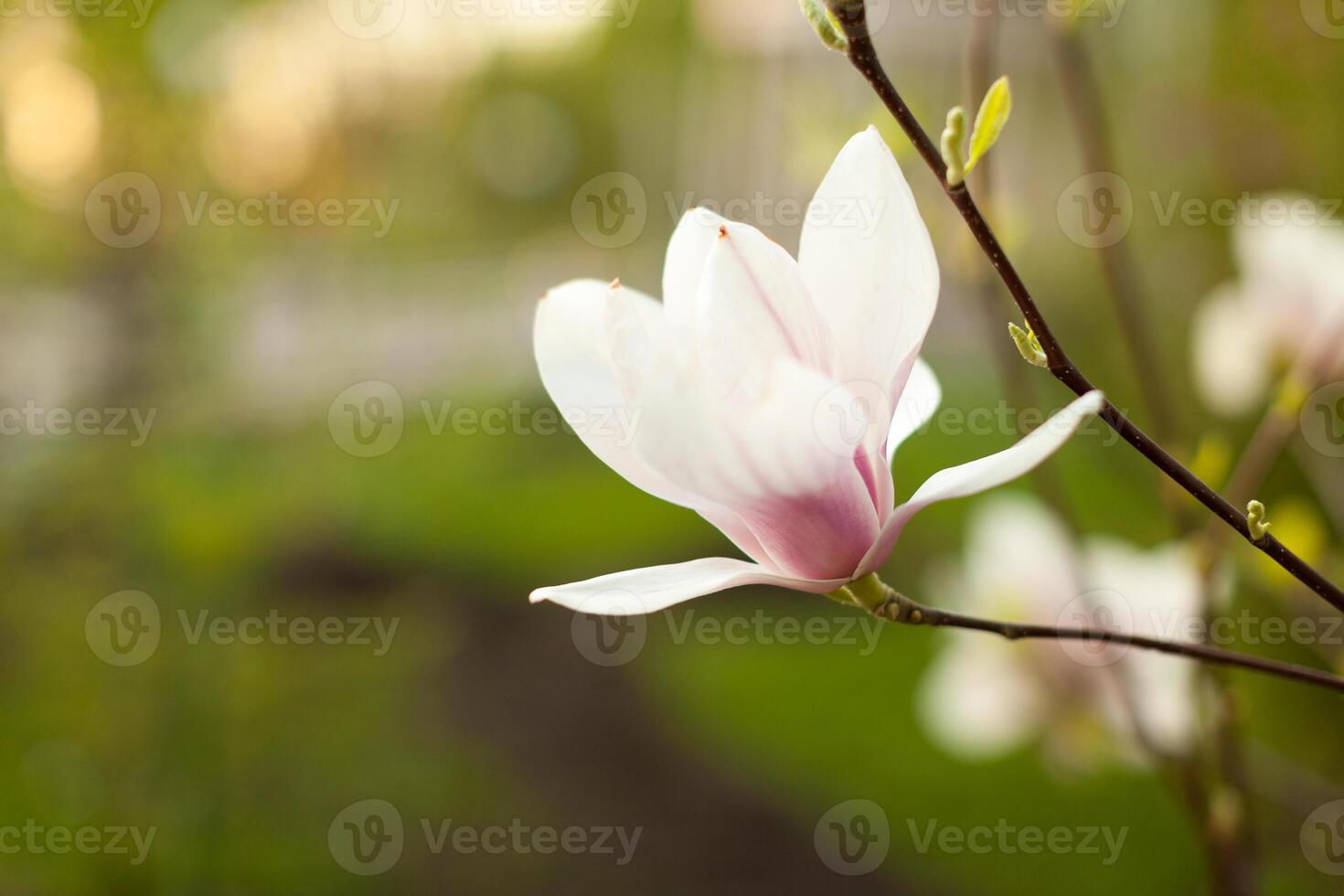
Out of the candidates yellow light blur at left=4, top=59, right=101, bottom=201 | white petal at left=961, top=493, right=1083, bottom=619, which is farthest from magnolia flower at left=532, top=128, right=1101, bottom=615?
yellow light blur at left=4, top=59, right=101, bottom=201

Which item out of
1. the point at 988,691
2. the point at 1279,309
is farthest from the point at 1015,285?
the point at 988,691

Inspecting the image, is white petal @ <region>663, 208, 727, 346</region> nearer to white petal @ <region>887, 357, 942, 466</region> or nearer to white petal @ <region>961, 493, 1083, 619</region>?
white petal @ <region>887, 357, 942, 466</region>

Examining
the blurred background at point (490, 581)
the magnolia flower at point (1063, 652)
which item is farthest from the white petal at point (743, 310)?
the magnolia flower at point (1063, 652)

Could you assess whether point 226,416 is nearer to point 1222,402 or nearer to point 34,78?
point 34,78

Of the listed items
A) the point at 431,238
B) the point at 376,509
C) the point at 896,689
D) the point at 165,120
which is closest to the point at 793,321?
the point at 165,120

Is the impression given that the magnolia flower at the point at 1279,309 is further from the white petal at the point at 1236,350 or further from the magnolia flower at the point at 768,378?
the magnolia flower at the point at 768,378

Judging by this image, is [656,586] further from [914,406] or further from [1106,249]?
[1106,249]
